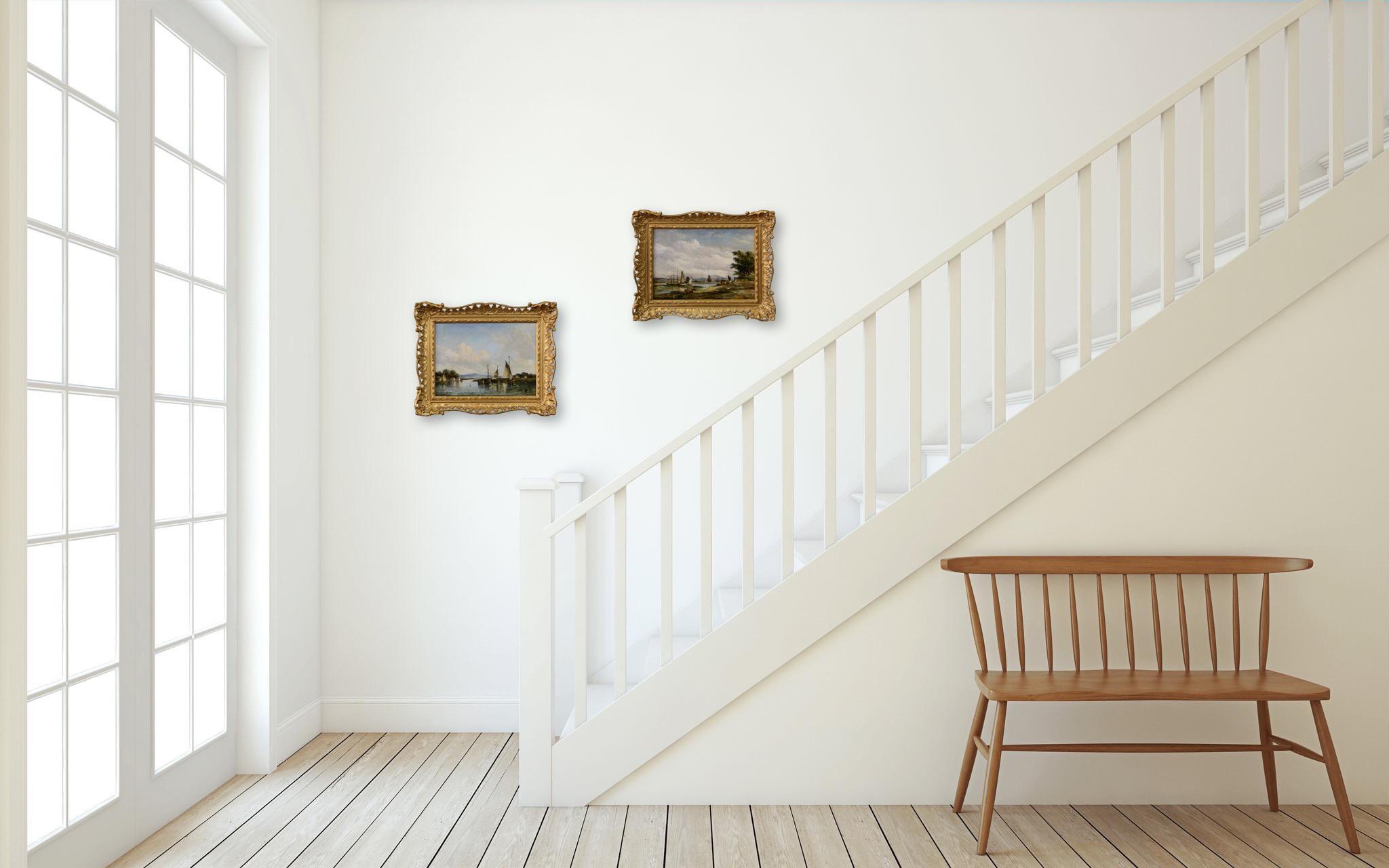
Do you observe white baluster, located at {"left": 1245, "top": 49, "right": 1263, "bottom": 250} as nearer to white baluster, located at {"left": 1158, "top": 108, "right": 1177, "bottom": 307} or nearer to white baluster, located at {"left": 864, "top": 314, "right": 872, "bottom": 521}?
white baluster, located at {"left": 1158, "top": 108, "right": 1177, "bottom": 307}

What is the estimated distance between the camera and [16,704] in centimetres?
172

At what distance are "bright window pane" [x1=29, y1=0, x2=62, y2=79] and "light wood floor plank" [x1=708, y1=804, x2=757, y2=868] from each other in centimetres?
261

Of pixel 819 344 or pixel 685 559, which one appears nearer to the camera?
pixel 819 344

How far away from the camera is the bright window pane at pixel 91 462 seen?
205cm

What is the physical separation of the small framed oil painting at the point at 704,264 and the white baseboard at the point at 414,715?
169cm

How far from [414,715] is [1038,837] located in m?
2.30

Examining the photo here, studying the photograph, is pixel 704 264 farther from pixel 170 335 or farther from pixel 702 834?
pixel 702 834

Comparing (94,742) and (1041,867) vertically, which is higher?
(94,742)

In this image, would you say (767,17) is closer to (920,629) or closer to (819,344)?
(819,344)

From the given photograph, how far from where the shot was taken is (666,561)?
2439mm

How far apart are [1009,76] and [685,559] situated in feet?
7.84

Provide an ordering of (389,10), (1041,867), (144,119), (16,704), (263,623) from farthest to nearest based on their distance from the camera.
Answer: (389,10)
(263,623)
(144,119)
(1041,867)
(16,704)

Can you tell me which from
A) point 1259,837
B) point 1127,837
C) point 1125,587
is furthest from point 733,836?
point 1259,837

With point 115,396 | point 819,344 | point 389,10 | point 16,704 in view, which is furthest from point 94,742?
point 389,10
